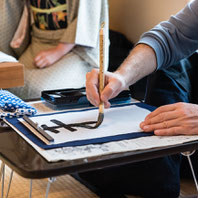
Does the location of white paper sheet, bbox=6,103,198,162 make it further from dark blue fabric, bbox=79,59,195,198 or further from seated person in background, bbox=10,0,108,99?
seated person in background, bbox=10,0,108,99

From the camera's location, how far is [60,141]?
3.40 ft

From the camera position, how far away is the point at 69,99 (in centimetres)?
138

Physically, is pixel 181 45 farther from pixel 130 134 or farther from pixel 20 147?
pixel 20 147

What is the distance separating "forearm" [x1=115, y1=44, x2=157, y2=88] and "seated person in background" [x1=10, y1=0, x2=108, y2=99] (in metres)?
0.96

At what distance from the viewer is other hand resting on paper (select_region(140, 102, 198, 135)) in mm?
1094

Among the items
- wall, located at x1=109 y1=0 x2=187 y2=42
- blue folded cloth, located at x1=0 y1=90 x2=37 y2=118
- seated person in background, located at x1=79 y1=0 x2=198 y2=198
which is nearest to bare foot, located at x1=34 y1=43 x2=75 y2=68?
wall, located at x1=109 y1=0 x2=187 y2=42

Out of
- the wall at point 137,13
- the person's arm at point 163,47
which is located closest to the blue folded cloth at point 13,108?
the person's arm at point 163,47

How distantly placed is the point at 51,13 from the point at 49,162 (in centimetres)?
173

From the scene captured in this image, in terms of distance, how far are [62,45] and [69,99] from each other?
1.16 metres

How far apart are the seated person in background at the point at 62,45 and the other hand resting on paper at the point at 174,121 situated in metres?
1.35

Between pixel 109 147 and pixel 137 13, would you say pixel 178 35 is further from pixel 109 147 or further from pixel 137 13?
pixel 137 13

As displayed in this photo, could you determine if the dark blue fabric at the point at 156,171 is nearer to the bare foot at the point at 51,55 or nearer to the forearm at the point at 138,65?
the forearm at the point at 138,65

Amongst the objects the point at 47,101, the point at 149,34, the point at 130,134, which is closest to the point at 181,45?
the point at 149,34

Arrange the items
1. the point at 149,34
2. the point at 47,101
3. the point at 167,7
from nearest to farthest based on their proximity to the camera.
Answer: the point at 47,101 → the point at 149,34 → the point at 167,7
